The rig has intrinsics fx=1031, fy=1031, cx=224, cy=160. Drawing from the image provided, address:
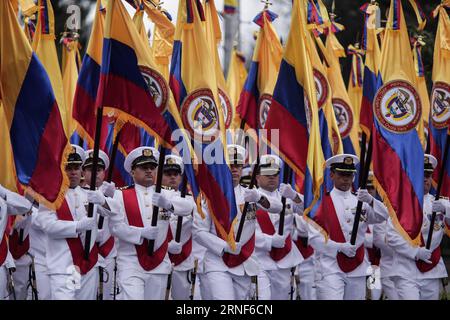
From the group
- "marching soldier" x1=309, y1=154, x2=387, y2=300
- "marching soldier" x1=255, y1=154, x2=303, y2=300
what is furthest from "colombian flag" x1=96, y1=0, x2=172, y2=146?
"marching soldier" x1=309, y1=154, x2=387, y2=300

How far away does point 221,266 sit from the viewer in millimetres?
11922

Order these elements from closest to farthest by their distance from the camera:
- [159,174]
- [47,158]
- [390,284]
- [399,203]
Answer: [47,158], [159,174], [399,203], [390,284]

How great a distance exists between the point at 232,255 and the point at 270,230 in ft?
4.54

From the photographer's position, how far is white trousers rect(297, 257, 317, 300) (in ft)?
46.5

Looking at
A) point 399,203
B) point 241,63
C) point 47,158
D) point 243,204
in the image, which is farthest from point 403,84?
point 241,63

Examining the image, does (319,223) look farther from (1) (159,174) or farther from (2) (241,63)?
(2) (241,63)

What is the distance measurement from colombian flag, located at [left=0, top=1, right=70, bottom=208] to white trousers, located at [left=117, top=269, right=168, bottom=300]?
148 cm

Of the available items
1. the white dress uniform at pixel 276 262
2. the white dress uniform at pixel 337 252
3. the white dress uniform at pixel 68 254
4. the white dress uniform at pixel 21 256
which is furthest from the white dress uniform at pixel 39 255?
the white dress uniform at pixel 337 252

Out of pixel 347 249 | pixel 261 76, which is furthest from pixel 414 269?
pixel 261 76

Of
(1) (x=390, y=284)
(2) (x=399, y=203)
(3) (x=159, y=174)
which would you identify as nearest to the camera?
(3) (x=159, y=174)

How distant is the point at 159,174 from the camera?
11.0 meters

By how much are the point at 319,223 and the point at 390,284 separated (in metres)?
1.65

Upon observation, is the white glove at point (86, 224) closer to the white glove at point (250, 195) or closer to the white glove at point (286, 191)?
the white glove at point (250, 195)

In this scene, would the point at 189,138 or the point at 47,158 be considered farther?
the point at 189,138
